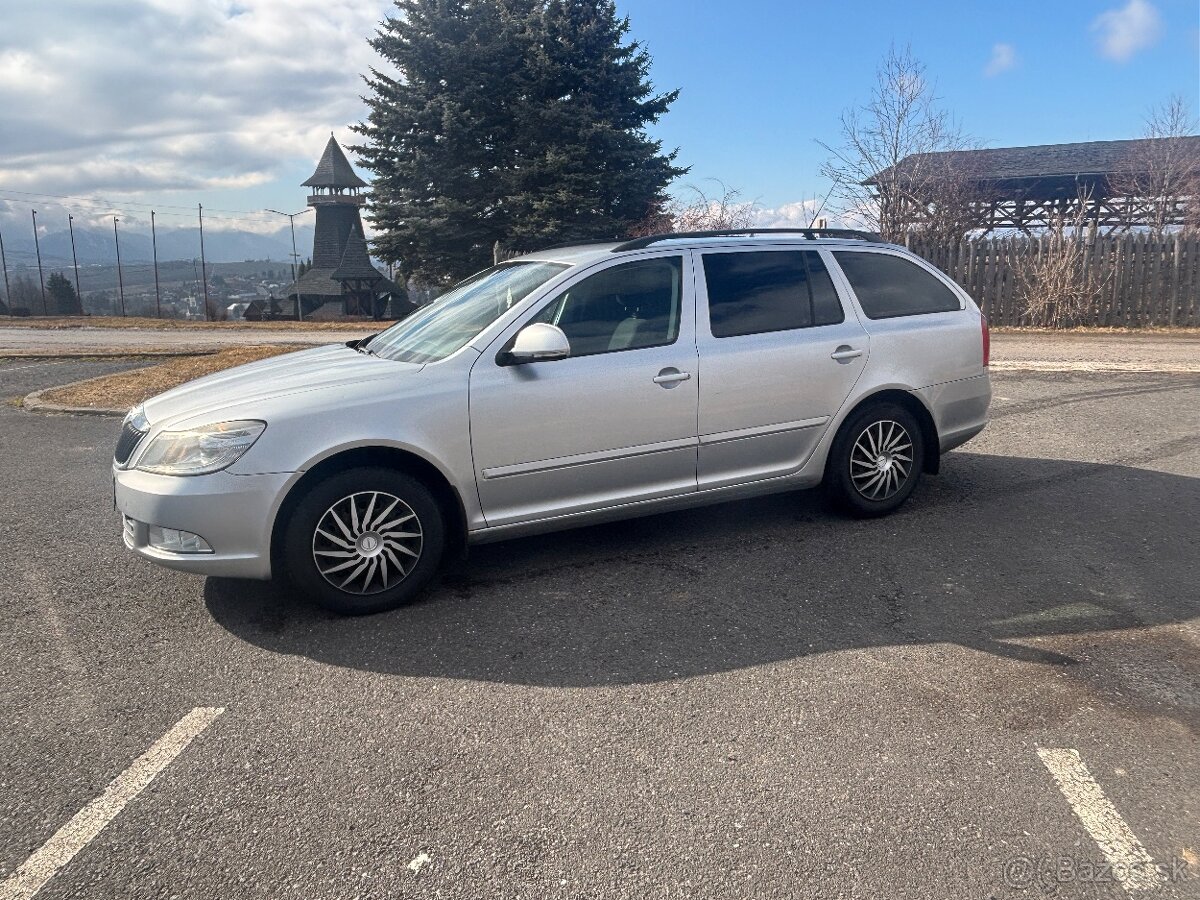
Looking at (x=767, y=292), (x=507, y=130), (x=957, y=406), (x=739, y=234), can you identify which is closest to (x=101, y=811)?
(x=767, y=292)

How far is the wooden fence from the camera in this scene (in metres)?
17.4

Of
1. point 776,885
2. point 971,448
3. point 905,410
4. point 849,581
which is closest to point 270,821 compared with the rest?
point 776,885

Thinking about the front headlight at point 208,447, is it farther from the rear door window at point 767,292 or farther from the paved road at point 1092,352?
the paved road at point 1092,352

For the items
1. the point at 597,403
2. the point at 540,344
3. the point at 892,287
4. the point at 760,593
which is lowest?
the point at 760,593

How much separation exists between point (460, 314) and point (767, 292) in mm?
1788

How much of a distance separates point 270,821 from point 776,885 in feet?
4.94

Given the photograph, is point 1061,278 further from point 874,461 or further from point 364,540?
point 364,540

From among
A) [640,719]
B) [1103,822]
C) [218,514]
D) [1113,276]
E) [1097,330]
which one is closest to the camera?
[1103,822]

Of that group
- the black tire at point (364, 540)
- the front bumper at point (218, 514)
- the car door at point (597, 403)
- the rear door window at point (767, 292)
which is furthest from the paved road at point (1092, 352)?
the front bumper at point (218, 514)

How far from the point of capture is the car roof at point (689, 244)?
15.8 ft

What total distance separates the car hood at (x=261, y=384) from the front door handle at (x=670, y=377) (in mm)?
1263

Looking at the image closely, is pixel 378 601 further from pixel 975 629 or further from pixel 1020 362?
pixel 1020 362

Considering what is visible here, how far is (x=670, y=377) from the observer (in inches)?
182

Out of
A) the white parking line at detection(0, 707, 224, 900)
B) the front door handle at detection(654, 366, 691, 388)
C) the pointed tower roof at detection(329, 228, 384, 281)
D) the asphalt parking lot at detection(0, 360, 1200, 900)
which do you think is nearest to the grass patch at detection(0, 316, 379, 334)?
the pointed tower roof at detection(329, 228, 384, 281)
